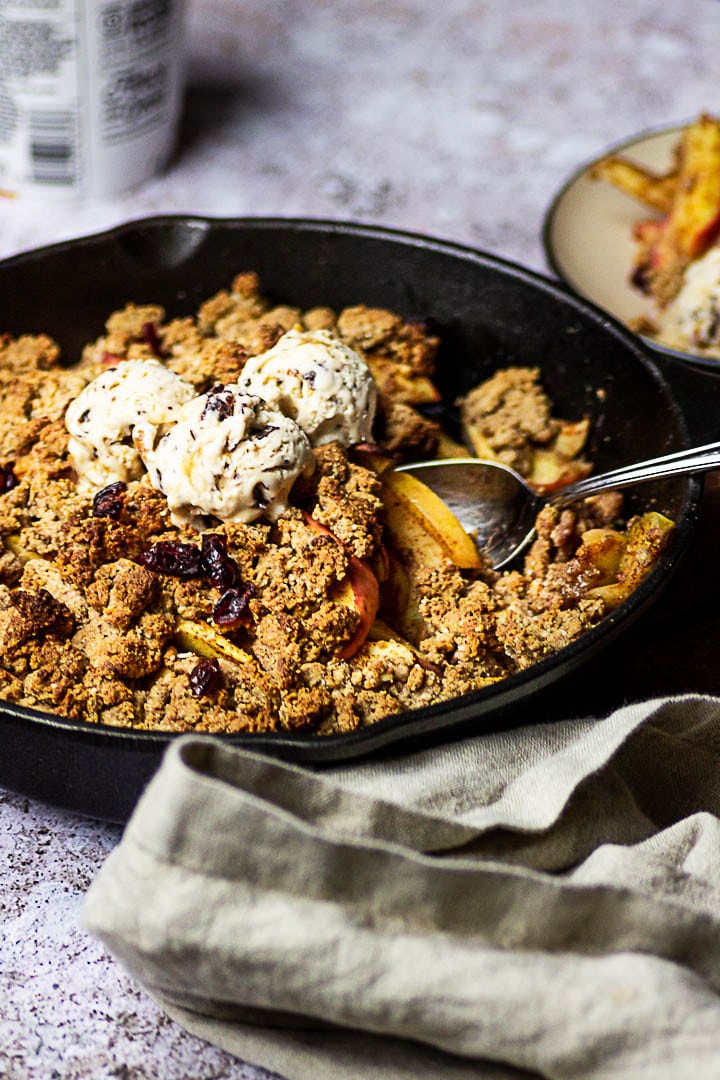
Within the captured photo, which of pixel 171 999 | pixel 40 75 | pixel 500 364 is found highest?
pixel 40 75

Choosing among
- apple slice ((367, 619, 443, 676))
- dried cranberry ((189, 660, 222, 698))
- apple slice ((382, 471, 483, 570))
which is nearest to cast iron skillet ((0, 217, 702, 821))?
apple slice ((382, 471, 483, 570))

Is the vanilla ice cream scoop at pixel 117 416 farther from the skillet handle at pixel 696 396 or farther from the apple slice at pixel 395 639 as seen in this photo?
the skillet handle at pixel 696 396

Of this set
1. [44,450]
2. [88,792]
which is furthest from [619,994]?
[44,450]

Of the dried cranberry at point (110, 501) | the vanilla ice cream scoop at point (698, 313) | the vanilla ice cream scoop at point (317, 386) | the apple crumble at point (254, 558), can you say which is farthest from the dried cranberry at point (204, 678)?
the vanilla ice cream scoop at point (698, 313)

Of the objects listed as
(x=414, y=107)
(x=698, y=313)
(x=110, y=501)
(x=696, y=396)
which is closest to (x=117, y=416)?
(x=110, y=501)

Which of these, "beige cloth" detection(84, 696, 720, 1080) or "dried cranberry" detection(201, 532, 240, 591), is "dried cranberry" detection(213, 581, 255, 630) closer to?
"dried cranberry" detection(201, 532, 240, 591)

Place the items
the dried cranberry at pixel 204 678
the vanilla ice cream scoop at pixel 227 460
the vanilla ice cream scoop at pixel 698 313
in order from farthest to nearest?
the vanilla ice cream scoop at pixel 698 313, the vanilla ice cream scoop at pixel 227 460, the dried cranberry at pixel 204 678

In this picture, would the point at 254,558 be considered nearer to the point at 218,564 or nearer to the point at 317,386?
the point at 218,564

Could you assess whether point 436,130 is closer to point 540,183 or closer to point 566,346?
point 540,183
